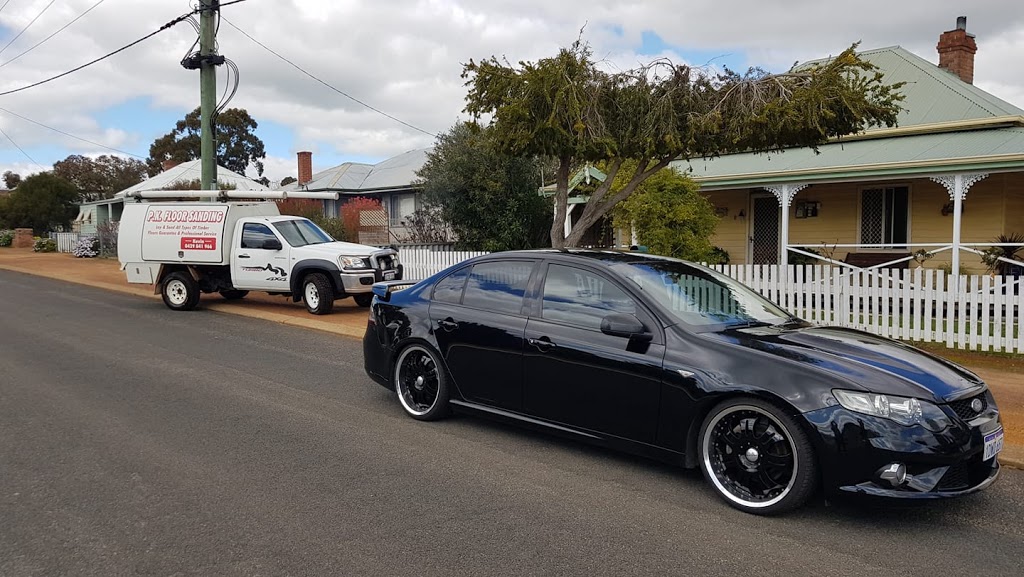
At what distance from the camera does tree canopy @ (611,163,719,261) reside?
1416 cm

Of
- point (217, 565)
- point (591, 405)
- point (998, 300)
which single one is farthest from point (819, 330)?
point (998, 300)

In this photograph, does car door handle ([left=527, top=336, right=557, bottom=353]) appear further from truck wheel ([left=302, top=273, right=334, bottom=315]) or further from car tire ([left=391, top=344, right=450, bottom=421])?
truck wheel ([left=302, top=273, right=334, bottom=315])

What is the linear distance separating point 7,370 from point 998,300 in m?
12.2

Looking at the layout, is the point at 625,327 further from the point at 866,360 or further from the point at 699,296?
the point at 866,360

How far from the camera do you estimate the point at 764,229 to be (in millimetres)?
18812

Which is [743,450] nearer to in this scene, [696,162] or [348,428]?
[348,428]

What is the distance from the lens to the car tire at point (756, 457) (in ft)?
14.1

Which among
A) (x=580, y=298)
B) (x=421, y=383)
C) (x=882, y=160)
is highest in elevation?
(x=882, y=160)

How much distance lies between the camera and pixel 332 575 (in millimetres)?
3713

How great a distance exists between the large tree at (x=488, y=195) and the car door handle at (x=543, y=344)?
565 inches

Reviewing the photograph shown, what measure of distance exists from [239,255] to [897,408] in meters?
13.3

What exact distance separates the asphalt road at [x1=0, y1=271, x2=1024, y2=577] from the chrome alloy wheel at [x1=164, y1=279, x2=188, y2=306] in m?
7.96

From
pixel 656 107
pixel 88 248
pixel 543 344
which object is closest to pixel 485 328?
pixel 543 344

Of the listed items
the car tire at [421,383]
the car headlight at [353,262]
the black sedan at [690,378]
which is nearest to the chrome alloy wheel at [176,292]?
the car headlight at [353,262]
